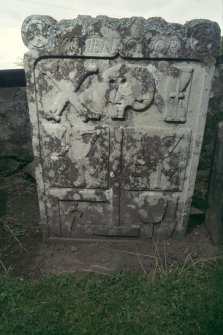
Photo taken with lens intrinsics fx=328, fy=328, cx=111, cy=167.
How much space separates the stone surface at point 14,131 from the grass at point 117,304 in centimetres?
186

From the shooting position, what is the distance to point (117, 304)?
93.7 inches

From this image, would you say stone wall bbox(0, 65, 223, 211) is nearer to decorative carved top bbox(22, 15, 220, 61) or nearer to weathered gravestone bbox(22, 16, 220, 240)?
weathered gravestone bbox(22, 16, 220, 240)

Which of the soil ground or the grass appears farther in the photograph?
the soil ground

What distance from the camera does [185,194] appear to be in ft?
9.58

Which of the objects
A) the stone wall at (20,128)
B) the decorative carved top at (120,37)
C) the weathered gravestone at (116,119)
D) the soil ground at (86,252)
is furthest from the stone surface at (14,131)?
the decorative carved top at (120,37)

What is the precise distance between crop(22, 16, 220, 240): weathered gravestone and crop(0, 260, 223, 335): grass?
0.57m

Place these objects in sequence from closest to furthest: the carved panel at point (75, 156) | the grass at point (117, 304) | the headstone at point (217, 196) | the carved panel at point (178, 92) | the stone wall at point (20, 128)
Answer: the grass at point (117, 304)
the carved panel at point (178, 92)
the carved panel at point (75, 156)
the headstone at point (217, 196)
the stone wall at point (20, 128)

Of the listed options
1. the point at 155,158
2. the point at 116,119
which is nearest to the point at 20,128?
the point at 116,119

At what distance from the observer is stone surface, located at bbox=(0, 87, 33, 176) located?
3912mm

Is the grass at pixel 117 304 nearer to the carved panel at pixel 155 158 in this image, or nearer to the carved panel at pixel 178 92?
the carved panel at pixel 155 158

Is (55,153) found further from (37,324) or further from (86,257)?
(37,324)

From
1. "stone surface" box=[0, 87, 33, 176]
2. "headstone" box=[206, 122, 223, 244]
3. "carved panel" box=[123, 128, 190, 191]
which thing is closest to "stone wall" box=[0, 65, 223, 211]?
"stone surface" box=[0, 87, 33, 176]

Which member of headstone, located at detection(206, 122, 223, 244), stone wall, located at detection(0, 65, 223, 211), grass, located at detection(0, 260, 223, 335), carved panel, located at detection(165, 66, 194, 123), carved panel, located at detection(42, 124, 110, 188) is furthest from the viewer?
stone wall, located at detection(0, 65, 223, 211)

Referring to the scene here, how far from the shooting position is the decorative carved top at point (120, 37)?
7.82 feet
